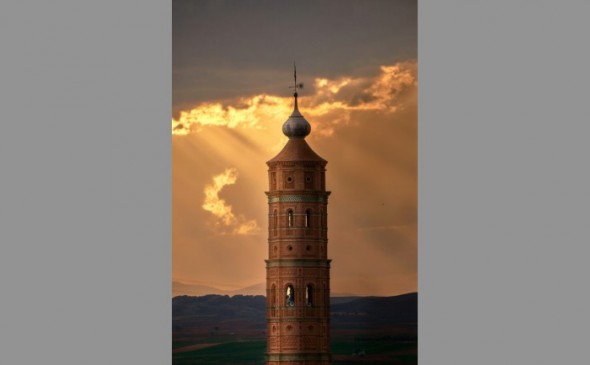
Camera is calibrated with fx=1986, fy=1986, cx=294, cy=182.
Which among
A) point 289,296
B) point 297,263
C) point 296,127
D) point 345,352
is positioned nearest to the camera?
point 297,263

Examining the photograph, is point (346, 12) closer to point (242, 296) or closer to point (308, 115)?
point (308, 115)

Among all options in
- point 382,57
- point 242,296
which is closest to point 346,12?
point 382,57

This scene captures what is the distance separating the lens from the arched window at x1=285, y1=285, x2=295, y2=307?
5450 centimetres

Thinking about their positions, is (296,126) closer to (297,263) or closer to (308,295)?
(297,263)

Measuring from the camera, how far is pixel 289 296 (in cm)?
5459

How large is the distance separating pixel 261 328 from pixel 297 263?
4.49 m

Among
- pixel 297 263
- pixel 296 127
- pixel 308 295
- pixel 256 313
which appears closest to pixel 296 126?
pixel 296 127

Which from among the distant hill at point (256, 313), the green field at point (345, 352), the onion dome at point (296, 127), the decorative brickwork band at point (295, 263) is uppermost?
the onion dome at point (296, 127)

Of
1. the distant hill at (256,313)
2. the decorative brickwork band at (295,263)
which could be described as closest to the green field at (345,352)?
the distant hill at (256,313)

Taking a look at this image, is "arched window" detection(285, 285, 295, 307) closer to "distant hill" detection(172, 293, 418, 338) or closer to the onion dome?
"distant hill" detection(172, 293, 418, 338)

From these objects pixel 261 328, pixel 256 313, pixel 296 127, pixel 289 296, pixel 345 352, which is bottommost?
pixel 345 352

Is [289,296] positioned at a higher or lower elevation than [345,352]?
higher

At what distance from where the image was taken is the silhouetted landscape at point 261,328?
57.7m

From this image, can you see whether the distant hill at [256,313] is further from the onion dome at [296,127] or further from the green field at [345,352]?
the onion dome at [296,127]
